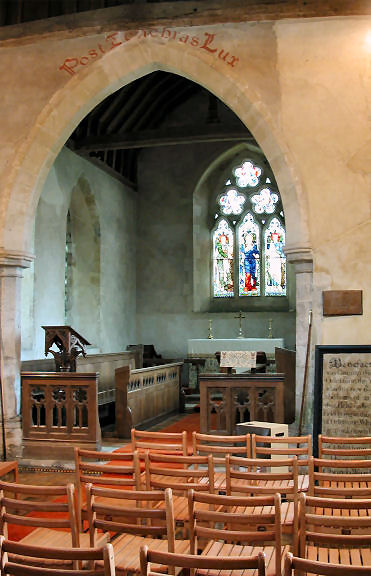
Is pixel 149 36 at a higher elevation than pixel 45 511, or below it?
higher

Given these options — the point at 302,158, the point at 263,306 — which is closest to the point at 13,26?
the point at 302,158

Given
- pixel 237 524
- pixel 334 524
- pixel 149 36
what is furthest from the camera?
pixel 149 36

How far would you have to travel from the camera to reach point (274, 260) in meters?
13.5

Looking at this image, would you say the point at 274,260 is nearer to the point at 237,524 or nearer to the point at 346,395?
the point at 346,395

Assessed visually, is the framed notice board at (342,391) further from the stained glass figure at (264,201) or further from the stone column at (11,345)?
the stained glass figure at (264,201)

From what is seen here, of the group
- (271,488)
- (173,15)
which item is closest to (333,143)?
(173,15)

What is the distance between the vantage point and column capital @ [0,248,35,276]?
22.3ft

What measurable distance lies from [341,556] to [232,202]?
37.7ft

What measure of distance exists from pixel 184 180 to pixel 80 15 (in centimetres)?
707

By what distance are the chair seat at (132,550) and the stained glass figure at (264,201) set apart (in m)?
11.1

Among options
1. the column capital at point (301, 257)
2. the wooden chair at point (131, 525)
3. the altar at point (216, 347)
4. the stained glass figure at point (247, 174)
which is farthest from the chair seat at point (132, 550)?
the stained glass figure at point (247, 174)

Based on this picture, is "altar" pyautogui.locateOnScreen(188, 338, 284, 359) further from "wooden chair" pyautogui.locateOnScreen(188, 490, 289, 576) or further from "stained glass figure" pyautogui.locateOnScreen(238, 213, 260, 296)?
"wooden chair" pyautogui.locateOnScreen(188, 490, 289, 576)

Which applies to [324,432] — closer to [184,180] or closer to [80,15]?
[80,15]

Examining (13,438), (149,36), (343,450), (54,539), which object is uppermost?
(149,36)
